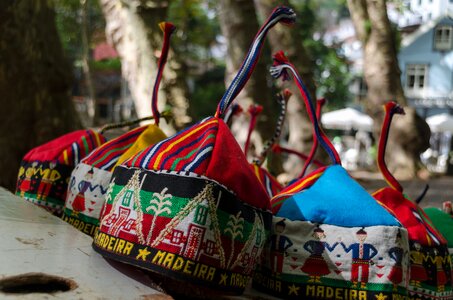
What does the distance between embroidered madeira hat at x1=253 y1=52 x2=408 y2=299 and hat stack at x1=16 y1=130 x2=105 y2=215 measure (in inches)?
33.4

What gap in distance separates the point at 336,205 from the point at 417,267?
1.17 feet

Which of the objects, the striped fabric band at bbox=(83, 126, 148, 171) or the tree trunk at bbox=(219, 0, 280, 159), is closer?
the striped fabric band at bbox=(83, 126, 148, 171)

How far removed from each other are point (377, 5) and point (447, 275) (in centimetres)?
761

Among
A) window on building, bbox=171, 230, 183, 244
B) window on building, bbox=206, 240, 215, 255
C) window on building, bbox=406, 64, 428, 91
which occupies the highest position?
window on building, bbox=406, 64, 428, 91

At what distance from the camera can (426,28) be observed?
27094 mm

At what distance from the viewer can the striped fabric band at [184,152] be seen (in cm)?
149

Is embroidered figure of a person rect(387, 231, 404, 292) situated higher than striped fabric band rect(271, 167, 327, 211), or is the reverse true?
striped fabric band rect(271, 167, 327, 211)

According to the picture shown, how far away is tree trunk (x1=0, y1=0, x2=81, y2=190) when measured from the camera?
3732 mm

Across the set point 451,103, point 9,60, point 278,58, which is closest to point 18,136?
point 9,60

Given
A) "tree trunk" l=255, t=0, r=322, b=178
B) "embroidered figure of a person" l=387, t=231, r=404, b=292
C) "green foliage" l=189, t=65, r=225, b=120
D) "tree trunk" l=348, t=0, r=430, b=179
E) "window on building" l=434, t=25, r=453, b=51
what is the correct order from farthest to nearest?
"window on building" l=434, t=25, r=453, b=51 → "green foliage" l=189, t=65, r=225, b=120 → "tree trunk" l=348, t=0, r=430, b=179 → "tree trunk" l=255, t=0, r=322, b=178 → "embroidered figure of a person" l=387, t=231, r=404, b=292

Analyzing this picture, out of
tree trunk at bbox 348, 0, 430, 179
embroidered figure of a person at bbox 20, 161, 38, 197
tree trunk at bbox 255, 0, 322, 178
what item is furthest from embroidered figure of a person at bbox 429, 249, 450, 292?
tree trunk at bbox 348, 0, 430, 179

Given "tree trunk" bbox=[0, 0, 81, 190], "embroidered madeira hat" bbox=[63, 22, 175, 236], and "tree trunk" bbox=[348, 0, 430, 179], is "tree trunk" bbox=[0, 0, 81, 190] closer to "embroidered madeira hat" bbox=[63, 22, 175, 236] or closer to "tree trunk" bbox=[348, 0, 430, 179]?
"embroidered madeira hat" bbox=[63, 22, 175, 236]

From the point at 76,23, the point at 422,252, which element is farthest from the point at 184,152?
the point at 76,23

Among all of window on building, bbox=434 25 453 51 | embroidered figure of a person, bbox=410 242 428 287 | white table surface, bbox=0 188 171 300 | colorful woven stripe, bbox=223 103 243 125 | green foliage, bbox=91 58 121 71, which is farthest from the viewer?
green foliage, bbox=91 58 121 71
